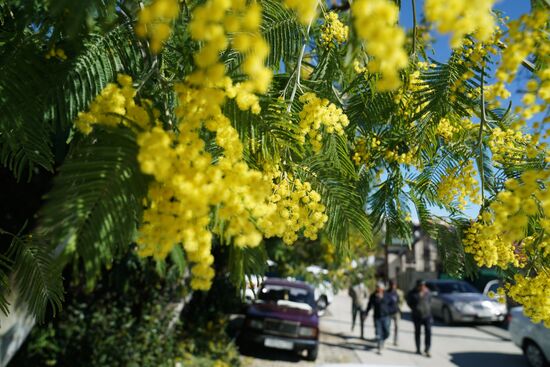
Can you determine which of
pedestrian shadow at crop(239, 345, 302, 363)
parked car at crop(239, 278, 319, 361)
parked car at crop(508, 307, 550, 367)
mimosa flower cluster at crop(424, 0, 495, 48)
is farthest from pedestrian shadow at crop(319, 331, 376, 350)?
mimosa flower cluster at crop(424, 0, 495, 48)

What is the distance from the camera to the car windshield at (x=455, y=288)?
16.4 meters

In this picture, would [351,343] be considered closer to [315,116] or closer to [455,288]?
[455,288]

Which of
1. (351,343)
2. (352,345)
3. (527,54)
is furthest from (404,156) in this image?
(351,343)

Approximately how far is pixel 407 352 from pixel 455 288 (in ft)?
23.1

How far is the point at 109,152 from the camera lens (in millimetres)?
966

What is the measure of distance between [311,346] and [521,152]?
7594 mm

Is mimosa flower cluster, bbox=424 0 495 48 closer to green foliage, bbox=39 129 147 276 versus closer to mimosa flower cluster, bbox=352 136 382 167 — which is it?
green foliage, bbox=39 129 147 276

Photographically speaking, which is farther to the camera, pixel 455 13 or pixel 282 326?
pixel 282 326

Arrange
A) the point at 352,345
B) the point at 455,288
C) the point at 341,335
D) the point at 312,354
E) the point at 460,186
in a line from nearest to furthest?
the point at 460,186
the point at 312,354
the point at 352,345
the point at 341,335
the point at 455,288

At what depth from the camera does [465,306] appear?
48.4ft

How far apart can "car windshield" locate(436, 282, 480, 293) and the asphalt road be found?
2323 millimetres

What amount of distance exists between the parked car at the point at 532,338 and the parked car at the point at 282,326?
3959 mm

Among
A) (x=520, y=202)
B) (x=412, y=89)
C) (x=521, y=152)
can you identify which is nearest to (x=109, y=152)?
(x=520, y=202)

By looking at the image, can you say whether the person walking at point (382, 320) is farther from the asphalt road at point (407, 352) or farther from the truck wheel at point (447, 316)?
the truck wheel at point (447, 316)
